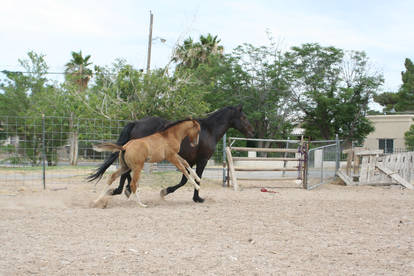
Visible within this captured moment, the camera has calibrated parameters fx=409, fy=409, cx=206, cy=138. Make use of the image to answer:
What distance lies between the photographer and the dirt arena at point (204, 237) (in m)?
3.91

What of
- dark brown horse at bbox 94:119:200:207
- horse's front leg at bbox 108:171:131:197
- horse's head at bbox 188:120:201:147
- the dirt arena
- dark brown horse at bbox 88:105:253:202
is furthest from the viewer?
dark brown horse at bbox 88:105:253:202

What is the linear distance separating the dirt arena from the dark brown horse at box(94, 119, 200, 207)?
68 centimetres

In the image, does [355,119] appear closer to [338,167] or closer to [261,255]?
[338,167]

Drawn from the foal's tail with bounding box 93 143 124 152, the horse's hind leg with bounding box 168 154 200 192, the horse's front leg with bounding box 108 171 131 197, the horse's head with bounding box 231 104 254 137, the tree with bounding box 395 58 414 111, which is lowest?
the horse's front leg with bounding box 108 171 131 197

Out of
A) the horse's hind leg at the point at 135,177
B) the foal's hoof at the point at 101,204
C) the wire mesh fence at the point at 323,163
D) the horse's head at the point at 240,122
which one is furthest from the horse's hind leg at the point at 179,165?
the wire mesh fence at the point at 323,163

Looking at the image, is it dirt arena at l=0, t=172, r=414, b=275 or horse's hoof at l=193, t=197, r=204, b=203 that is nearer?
dirt arena at l=0, t=172, r=414, b=275

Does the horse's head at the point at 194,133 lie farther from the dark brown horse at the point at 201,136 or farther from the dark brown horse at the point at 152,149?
the dark brown horse at the point at 201,136

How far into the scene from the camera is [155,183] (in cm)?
1259

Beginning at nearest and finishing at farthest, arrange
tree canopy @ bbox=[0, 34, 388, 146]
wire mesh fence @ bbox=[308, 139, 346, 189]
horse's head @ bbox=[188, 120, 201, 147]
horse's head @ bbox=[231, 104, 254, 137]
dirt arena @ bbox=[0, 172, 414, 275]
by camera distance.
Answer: dirt arena @ bbox=[0, 172, 414, 275], horse's head @ bbox=[188, 120, 201, 147], horse's head @ bbox=[231, 104, 254, 137], wire mesh fence @ bbox=[308, 139, 346, 189], tree canopy @ bbox=[0, 34, 388, 146]

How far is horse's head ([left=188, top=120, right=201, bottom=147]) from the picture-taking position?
26.7 feet

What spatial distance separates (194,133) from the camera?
8164 millimetres

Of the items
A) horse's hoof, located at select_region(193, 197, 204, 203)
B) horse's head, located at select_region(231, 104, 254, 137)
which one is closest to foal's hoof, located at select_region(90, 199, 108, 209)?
horse's hoof, located at select_region(193, 197, 204, 203)

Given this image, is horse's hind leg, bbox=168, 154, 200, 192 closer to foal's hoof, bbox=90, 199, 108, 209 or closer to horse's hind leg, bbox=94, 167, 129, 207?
horse's hind leg, bbox=94, 167, 129, 207

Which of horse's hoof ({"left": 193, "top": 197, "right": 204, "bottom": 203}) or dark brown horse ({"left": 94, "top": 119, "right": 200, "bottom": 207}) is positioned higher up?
dark brown horse ({"left": 94, "top": 119, "right": 200, "bottom": 207})
